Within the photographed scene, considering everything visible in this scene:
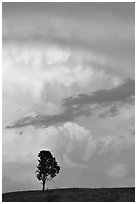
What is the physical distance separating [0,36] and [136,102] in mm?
9069

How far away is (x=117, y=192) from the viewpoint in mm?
46094

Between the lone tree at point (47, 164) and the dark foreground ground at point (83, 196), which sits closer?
the dark foreground ground at point (83, 196)

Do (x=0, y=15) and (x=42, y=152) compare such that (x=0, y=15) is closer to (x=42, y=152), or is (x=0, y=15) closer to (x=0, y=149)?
(x=0, y=149)

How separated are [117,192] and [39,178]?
2038 cm

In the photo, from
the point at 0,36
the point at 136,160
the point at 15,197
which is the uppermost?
the point at 0,36

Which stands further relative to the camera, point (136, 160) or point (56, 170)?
point (56, 170)

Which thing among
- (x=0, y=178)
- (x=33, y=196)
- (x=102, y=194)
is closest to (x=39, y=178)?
(x=33, y=196)

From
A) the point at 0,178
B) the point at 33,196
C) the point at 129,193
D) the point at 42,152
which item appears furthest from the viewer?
the point at 42,152

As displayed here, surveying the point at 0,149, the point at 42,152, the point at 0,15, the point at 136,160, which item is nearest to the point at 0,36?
the point at 0,15

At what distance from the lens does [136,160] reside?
877 inches

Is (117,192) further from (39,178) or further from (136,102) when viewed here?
(136,102)

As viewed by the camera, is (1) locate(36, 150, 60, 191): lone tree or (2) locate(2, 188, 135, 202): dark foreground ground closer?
(2) locate(2, 188, 135, 202): dark foreground ground

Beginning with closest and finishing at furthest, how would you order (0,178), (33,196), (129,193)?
(0,178)
(129,193)
(33,196)

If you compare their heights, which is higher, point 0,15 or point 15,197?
point 0,15
